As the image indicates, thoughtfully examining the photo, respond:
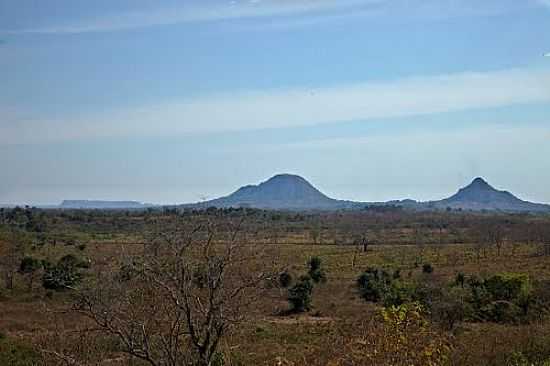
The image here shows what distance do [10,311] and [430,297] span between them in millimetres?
16686

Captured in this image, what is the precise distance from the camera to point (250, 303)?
34.3 ft

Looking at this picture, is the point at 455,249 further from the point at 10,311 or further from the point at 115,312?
the point at 115,312

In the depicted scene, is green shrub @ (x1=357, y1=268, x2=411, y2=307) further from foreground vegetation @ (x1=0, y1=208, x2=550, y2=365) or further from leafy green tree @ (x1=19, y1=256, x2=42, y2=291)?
leafy green tree @ (x1=19, y1=256, x2=42, y2=291)

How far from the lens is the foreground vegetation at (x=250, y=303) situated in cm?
981

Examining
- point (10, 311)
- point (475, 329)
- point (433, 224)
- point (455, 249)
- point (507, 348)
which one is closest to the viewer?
point (507, 348)

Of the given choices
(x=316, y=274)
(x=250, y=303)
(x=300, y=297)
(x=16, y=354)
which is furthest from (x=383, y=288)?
(x=250, y=303)

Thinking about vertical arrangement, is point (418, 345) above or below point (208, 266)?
below

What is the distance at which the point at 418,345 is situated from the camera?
345 inches

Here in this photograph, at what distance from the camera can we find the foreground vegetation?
981cm

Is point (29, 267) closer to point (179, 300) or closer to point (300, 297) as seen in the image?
point (300, 297)

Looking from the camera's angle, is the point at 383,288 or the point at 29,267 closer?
the point at 383,288

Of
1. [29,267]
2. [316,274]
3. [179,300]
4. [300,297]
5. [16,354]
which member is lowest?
[16,354]

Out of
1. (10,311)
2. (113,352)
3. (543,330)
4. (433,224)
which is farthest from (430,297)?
(433,224)

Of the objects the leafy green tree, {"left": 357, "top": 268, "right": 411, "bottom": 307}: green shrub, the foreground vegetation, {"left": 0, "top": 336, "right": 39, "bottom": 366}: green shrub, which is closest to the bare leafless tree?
the foreground vegetation
